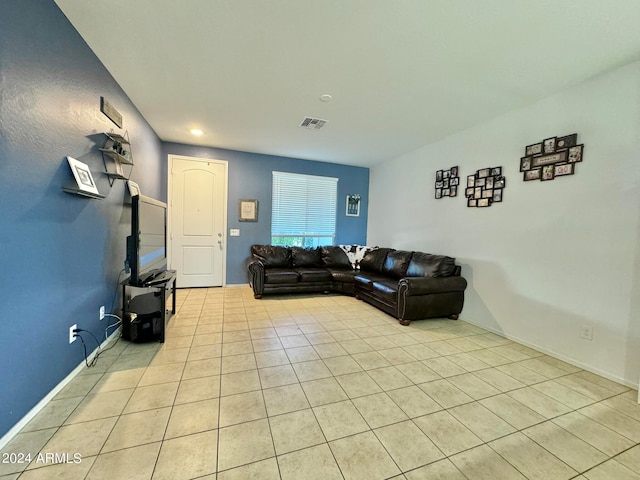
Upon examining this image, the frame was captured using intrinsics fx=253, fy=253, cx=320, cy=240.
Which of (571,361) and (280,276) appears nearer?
(571,361)

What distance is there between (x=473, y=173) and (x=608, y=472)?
2996mm

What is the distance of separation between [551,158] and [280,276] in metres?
3.69

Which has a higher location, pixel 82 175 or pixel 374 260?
pixel 82 175

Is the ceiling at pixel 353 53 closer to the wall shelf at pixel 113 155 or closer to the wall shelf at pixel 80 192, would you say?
the wall shelf at pixel 113 155

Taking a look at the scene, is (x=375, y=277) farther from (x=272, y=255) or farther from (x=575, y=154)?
(x=575, y=154)

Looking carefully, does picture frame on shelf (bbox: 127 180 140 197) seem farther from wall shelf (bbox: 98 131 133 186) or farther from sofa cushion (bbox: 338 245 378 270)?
sofa cushion (bbox: 338 245 378 270)

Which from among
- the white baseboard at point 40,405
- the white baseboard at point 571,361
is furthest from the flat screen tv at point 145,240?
the white baseboard at point 571,361

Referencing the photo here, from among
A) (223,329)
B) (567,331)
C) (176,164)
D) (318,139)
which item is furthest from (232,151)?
(567,331)

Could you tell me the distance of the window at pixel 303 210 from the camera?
16.8 feet

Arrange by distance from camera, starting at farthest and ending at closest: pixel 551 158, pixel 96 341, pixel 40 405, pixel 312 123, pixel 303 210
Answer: pixel 303 210 < pixel 312 123 < pixel 551 158 < pixel 96 341 < pixel 40 405

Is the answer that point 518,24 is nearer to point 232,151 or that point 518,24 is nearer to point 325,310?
point 325,310

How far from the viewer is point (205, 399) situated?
67.8 inches

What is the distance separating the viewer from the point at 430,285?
3.20 metres

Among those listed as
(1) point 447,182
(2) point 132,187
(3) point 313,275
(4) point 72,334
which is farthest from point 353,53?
(3) point 313,275
